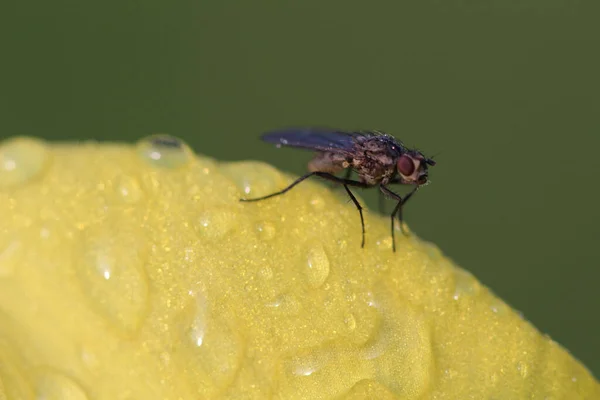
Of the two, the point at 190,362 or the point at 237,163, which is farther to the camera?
the point at 237,163

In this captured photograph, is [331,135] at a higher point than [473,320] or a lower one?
lower

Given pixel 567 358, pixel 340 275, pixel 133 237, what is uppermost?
pixel 133 237

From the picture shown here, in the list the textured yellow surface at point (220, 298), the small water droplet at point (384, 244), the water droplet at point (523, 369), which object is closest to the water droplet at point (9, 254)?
the textured yellow surface at point (220, 298)

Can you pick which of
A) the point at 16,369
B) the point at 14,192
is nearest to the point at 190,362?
the point at 16,369

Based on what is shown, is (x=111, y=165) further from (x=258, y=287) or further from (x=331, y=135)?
(x=331, y=135)

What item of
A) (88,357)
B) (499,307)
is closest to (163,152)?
(88,357)

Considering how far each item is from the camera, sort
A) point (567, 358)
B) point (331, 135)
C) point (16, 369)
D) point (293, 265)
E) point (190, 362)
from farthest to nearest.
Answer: point (331, 135) → point (567, 358) → point (293, 265) → point (190, 362) → point (16, 369)

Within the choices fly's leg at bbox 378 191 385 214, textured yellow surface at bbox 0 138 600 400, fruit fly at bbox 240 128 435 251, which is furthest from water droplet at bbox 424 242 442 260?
fly's leg at bbox 378 191 385 214
